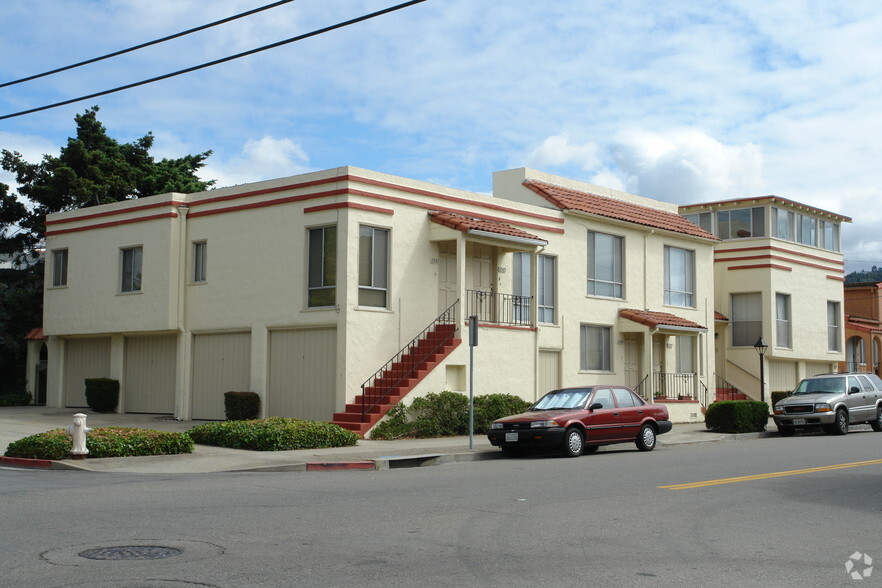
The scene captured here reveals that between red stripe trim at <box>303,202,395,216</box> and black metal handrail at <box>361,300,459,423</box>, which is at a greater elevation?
red stripe trim at <box>303,202,395,216</box>

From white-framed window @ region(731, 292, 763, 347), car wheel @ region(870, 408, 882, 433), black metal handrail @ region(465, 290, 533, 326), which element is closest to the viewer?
black metal handrail @ region(465, 290, 533, 326)

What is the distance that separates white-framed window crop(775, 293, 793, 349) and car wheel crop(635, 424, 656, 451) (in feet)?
62.1

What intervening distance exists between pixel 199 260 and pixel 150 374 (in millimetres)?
3714

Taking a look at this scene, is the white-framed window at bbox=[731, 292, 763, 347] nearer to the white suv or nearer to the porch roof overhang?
the white suv

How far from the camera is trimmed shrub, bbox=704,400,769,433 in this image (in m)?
26.3

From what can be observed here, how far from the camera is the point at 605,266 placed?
29.9 m

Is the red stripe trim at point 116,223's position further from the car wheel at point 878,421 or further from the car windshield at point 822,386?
the car wheel at point 878,421

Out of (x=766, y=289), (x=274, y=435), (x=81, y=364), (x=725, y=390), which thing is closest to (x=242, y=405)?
(x=274, y=435)

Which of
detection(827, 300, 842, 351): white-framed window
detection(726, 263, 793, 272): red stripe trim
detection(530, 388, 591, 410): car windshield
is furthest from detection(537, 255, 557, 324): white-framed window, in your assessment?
detection(827, 300, 842, 351): white-framed window

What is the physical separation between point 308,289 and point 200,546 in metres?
15.4

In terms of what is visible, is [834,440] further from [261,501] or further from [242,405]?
[261,501]

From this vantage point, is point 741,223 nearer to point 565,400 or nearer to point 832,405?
point 832,405

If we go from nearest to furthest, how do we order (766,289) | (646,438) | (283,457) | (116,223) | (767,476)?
(767,476) < (283,457) < (646,438) < (116,223) < (766,289)

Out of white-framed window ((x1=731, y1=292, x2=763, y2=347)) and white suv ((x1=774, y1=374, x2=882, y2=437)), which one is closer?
white suv ((x1=774, y1=374, x2=882, y2=437))
